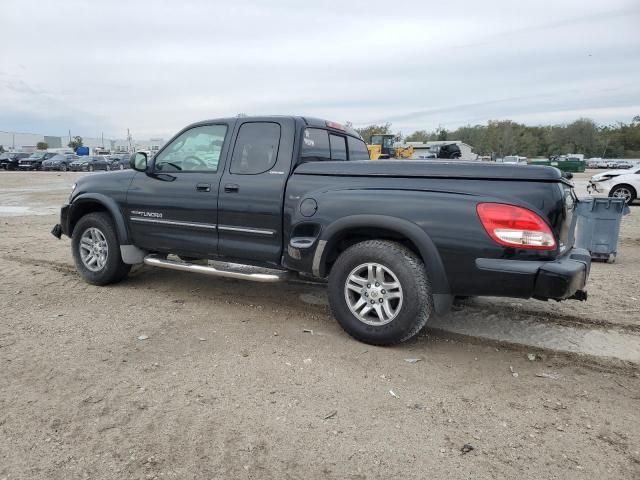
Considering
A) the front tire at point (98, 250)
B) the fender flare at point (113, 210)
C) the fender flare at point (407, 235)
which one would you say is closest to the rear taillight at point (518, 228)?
the fender flare at point (407, 235)

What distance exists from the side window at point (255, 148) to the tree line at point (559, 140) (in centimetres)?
9141

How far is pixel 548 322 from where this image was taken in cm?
448

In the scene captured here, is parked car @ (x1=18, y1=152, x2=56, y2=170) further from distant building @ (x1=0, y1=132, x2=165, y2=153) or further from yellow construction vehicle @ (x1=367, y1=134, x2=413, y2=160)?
distant building @ (x1=0, y1=132, x2=165, y2=153)

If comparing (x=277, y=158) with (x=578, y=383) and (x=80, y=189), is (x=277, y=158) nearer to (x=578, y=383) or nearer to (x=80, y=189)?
(x=80, y=189)

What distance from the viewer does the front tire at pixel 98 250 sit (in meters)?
5.33

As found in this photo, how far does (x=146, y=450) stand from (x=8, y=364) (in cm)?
163

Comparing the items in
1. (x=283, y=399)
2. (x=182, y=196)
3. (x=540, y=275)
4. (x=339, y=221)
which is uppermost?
(x=182, y=196)

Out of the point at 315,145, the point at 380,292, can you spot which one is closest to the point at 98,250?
the point at 315,145

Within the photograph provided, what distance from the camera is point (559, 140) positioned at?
9644cm

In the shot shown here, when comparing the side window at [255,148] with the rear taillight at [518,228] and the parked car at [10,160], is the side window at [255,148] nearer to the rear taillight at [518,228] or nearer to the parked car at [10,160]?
the rear taillight at [518,228]

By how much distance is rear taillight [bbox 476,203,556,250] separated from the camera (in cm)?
328

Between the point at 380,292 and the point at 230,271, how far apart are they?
1549mm

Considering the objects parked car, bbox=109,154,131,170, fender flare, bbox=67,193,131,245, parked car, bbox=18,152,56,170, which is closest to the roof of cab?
fender flare, bbox=67,193,131,245

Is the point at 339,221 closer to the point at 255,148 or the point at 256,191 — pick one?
the point at 256,191
